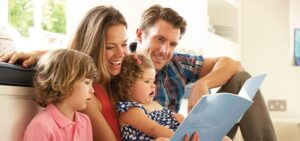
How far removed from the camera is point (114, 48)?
1437 millimetres

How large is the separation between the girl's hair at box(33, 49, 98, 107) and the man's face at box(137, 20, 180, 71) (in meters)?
0.65

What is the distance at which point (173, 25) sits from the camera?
1.88 meters

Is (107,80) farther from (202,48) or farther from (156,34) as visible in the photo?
(202,48)

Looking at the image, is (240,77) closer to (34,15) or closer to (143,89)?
(143,89)

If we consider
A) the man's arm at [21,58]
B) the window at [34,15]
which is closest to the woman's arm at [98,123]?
the man's arm at [21,58]

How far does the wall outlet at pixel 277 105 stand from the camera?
372 cm

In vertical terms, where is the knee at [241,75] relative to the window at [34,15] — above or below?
below

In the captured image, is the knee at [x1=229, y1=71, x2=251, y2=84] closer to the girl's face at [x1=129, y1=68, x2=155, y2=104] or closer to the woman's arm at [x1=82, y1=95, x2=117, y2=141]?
the girl's face at [x1=129, y1=68, x2=155, y2=104]

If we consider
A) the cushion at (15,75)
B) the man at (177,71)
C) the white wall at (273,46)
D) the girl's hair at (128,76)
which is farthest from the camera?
the white wall at (273,46)

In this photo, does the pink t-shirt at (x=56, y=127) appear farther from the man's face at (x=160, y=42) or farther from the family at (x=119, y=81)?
the man's face at (x=160, y=42)

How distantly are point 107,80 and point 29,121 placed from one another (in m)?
0.34

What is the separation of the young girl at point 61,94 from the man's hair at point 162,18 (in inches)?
28.9

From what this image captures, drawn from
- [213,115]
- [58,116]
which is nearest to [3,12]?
[58,116]

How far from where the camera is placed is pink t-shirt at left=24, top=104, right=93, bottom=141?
3.53ft
